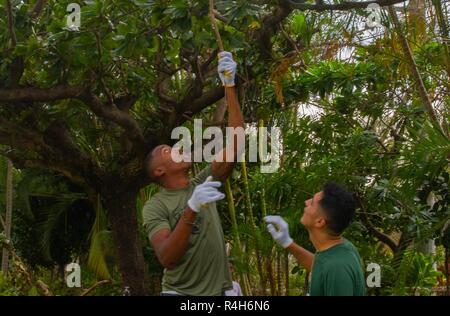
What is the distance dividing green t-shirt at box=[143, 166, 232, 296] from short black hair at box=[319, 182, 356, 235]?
0.61m

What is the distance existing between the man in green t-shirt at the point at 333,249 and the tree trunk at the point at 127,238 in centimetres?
343

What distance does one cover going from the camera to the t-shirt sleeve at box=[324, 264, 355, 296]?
9.53 feet

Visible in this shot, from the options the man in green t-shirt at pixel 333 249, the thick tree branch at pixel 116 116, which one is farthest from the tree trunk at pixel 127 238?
the man in green t-shirt at pixel 333 249

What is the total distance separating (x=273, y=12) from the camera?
16.4ft

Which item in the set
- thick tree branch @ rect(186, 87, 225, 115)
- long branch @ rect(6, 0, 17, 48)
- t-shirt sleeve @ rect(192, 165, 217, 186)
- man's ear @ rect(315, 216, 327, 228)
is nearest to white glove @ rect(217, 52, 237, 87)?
t-shirt sleeve @ rect(192, 165, 217, 186)

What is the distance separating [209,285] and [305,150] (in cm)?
252

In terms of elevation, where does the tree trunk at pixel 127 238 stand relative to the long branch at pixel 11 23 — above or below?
below

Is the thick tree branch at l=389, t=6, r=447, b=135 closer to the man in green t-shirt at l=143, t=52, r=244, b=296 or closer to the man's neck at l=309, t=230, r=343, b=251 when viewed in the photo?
the man in green t-shirt at l=143, t=52, r=244, b=296

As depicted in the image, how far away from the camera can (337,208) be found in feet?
10.2

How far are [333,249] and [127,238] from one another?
3647 millimetres

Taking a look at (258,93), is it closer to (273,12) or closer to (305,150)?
(305,150)

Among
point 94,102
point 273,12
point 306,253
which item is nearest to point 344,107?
point 273,12

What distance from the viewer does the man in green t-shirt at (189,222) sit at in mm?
3238

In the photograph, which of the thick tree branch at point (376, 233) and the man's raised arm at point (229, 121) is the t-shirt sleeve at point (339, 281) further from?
the thick tree branch at point (376, 233)
